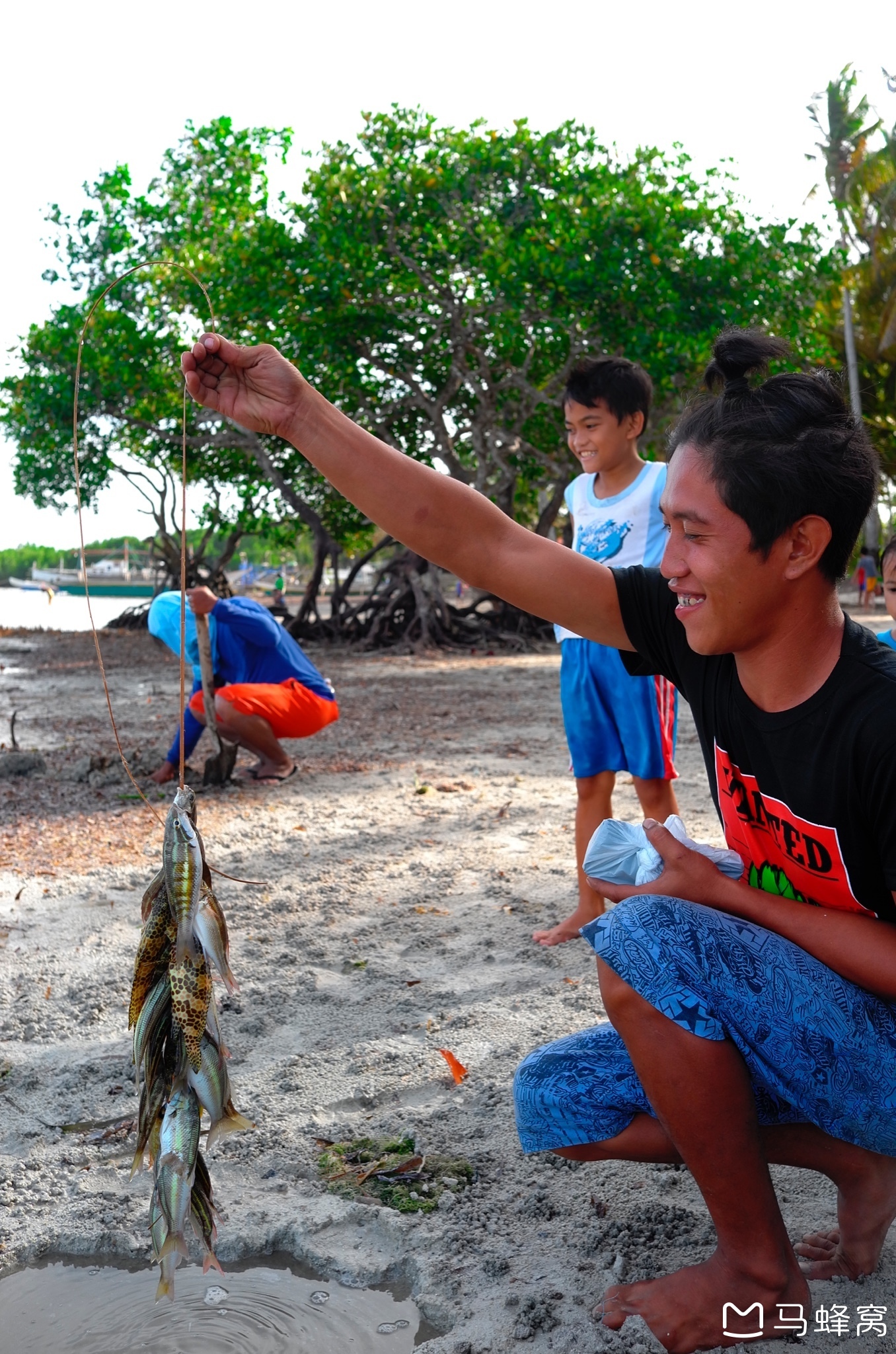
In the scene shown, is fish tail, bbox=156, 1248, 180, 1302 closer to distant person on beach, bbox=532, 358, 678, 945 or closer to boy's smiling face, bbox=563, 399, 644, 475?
distant person on beach, bbox=532, 358, 678, 945

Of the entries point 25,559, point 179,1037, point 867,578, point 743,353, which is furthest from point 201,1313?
point 25,559

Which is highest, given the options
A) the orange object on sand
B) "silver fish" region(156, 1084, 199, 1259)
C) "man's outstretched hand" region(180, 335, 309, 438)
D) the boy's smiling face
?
the boy's smiling face

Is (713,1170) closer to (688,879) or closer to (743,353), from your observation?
(688,879)

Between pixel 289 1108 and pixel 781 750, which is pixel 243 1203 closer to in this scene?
pixel 289 1108

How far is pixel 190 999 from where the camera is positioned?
1.64 meters

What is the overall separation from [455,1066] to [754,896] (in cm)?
119

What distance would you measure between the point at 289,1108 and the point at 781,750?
4.79ft

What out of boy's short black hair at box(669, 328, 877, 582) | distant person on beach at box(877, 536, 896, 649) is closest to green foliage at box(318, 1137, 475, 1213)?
boy's short black hair at box(669, 328, 877, 582)

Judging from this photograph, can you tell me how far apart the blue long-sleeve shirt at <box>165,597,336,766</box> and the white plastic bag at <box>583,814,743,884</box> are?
4.26 m

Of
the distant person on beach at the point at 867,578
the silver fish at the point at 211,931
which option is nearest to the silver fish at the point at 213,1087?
the silver fish at the point at 211,931

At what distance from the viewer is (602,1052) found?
1.97 metres

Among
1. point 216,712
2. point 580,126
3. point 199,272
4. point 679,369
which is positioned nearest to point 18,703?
point 216,712

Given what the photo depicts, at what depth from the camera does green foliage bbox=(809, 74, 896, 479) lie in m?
20.2

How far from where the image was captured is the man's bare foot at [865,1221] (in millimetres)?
1868
